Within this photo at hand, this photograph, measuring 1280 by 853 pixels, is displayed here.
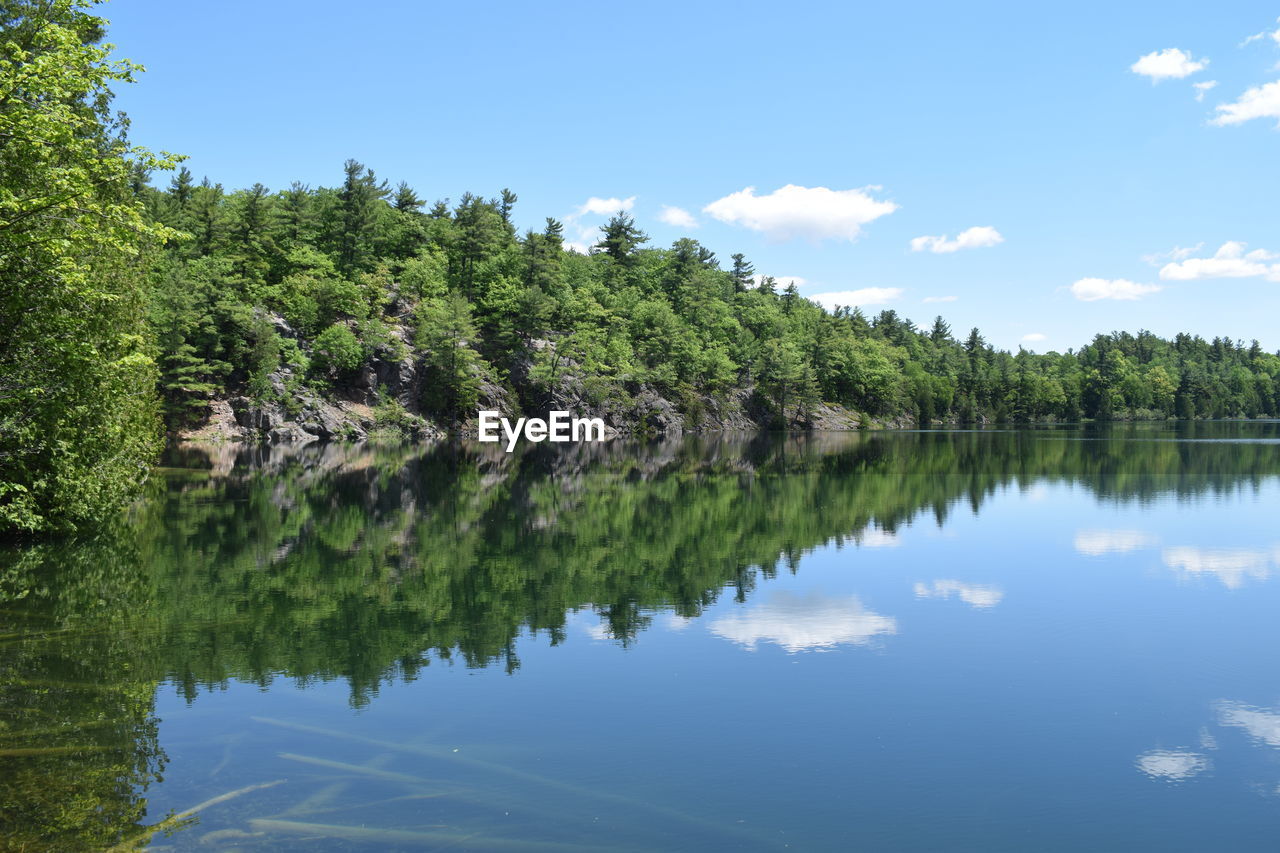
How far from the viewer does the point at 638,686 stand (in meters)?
14.8

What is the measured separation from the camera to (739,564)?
25.9 meters

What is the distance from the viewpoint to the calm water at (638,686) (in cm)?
1005

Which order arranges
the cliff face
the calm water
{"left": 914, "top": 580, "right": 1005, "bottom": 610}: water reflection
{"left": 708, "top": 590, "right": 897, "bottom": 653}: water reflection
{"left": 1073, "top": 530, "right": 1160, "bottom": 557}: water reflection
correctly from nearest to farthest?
the calm water, {"left": 708, "top": 590, "right": 897, "bottom": 653}: water reflection, {"left": 914, "top": 580, "right": 1005, "bottom": 610}: water reflection, {"left": 1073, "top": 530, "right": 1160, "bottom": 557}: water reflection, the cliff face

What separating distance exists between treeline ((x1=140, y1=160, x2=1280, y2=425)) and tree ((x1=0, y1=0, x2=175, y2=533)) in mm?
43314

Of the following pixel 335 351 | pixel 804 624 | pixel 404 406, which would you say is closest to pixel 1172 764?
pixel 804 624

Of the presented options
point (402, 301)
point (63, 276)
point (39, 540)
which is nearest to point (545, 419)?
point (402, 301)

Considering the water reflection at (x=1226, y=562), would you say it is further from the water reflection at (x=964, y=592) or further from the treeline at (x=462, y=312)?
the treeline at (x=462, y=312)

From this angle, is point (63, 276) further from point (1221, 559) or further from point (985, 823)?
point (1221, 559)

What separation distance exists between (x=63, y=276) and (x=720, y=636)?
1640 cm

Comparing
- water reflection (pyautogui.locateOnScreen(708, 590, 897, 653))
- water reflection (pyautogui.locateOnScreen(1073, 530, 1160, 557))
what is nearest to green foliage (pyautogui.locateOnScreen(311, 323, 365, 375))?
water reflection (pyautogui.locateOnScreen(1073, 530, 1160, 557))

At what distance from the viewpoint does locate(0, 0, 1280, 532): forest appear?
829 inches

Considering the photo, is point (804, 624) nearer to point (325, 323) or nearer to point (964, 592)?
point (964, 592)

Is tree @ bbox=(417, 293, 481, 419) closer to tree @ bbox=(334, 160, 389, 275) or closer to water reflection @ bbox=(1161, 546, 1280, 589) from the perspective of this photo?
tree @ bbox=(334, 160, 389, 275)

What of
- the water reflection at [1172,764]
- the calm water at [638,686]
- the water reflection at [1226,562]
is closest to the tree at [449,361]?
the calm water at [638,686]
